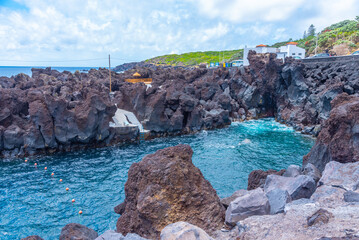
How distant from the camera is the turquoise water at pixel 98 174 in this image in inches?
679

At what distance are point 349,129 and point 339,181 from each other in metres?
4.99

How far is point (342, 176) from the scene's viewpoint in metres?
9.91

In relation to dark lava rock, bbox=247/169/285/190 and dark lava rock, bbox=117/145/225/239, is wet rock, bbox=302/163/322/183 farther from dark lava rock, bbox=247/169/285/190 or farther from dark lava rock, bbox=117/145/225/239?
dark lava rock, bbox=117/145/225/239

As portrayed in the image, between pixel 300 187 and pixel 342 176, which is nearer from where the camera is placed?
pixel 300 187

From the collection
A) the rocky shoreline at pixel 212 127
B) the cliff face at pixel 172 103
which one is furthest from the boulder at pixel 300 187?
the cliff face at pixel 172 103

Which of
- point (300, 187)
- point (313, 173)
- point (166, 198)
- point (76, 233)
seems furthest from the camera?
point (313, 173)

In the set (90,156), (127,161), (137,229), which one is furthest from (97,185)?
(137,229)

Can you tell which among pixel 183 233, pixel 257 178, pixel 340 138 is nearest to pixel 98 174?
pixel 257 178

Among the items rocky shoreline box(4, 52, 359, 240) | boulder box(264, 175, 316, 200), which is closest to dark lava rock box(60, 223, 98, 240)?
rocky shoreline box(4, 52, 359, 240)

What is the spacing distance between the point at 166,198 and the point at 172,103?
3161cm

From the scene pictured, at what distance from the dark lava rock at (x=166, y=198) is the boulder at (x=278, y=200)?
171cm

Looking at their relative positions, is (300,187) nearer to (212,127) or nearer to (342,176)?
(342,176)

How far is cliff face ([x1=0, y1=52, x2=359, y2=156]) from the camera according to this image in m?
28.8

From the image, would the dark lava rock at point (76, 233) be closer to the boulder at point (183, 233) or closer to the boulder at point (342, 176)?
the boulder at point (183, 233)
